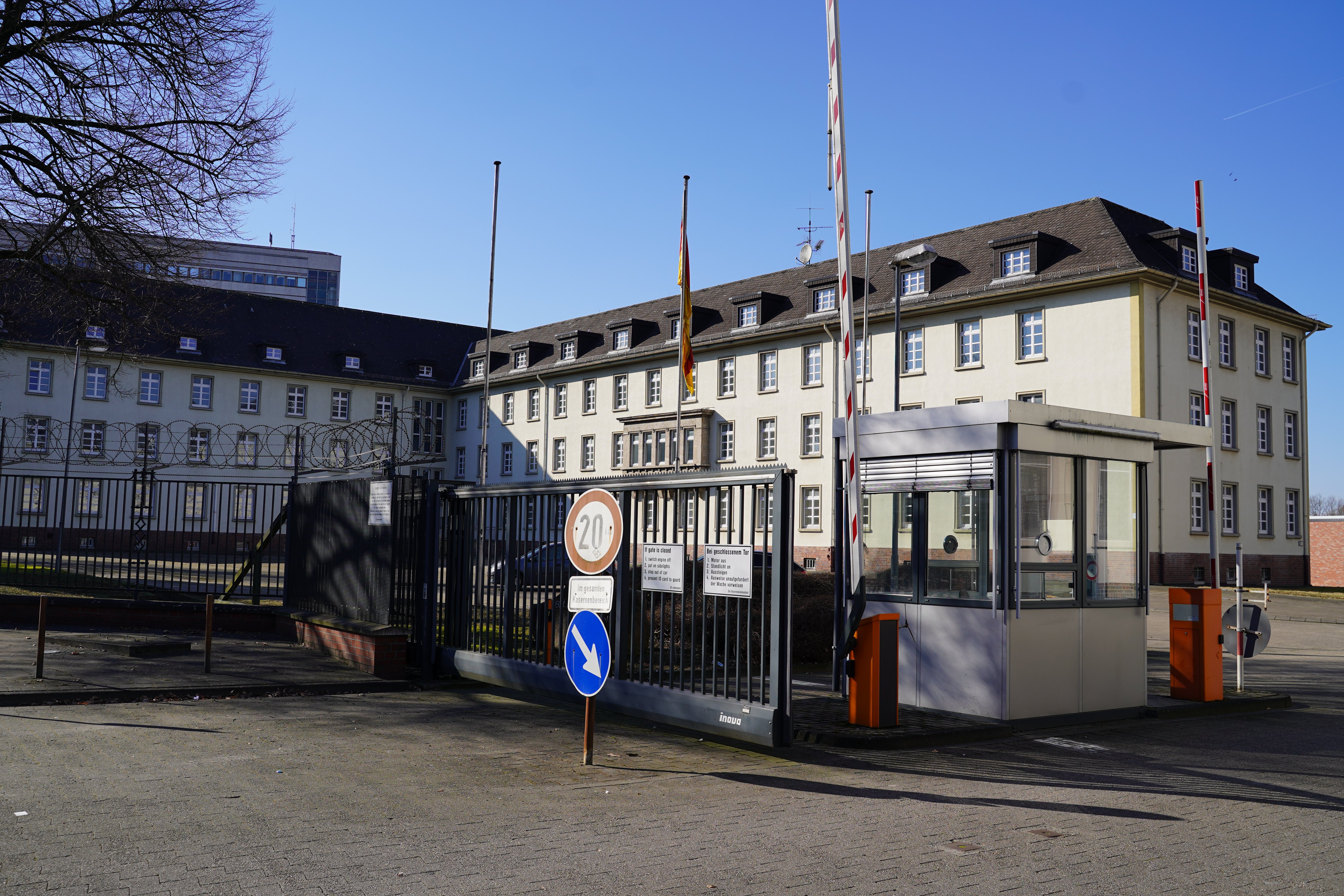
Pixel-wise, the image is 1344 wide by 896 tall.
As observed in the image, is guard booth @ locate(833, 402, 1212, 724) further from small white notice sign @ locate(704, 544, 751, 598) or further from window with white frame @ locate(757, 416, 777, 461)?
window with white frame @ locate(757, 416, 777, 461)

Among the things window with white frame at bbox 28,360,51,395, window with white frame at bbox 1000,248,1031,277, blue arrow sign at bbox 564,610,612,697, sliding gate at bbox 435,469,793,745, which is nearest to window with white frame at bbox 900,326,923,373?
window with white frame at bbox 1000,248,1031,277

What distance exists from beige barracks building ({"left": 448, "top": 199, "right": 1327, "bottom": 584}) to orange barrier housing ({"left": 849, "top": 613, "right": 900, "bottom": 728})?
53.1 feet

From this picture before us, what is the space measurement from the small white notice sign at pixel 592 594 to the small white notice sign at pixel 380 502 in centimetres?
527

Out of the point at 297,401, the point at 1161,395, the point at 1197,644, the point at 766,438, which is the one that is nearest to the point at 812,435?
the point at 766,438

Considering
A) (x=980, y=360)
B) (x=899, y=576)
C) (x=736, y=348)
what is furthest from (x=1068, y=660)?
(x=736, y=348)

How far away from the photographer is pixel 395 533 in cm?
1298

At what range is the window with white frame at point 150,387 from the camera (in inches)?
2190

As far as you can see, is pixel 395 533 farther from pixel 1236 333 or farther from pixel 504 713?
Result: pixel 1236 333

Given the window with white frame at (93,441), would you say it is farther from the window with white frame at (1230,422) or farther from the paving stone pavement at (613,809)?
the window with white frame at (1230,422)

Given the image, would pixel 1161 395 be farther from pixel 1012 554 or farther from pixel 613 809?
pixel 613 809

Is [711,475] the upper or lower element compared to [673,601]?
upper

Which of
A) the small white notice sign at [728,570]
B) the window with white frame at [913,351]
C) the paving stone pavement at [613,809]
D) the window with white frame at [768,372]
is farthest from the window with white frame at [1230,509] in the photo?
the small white notice sign at [728,570]

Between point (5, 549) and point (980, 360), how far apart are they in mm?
31457

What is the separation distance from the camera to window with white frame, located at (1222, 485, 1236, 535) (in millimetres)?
39344
